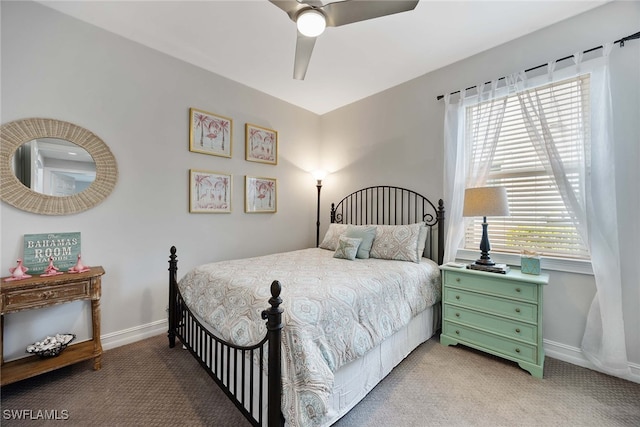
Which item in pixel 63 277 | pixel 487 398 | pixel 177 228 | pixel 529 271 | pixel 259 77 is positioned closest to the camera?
pixel 487 398

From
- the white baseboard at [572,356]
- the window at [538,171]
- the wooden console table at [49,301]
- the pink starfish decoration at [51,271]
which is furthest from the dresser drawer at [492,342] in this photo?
the pink starfish decoration at [51,271]

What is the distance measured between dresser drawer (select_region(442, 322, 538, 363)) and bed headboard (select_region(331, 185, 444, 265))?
70cm

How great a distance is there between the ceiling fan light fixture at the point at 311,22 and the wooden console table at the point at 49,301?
235 centimetres

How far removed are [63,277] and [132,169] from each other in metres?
1.07

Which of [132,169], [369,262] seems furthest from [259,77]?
[369,262]

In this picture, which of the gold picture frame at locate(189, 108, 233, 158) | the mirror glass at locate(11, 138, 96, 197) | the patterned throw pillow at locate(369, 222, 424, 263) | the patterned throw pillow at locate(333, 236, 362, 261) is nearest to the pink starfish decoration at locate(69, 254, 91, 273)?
the mirror glass at locate(11, 138, 96, 197)

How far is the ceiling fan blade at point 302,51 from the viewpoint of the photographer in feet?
6.05

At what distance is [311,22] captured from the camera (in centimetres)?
160

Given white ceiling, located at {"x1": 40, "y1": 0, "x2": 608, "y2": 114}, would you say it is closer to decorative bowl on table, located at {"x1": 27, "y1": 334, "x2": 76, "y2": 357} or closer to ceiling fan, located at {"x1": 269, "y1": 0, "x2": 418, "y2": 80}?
ceiling fan, located at {"x1": 269, "y1": 0, "x2": 418, "y2": 80}

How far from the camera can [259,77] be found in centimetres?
314

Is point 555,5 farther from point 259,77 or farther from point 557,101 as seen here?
point 259,77

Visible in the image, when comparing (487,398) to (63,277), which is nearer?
(487,398)

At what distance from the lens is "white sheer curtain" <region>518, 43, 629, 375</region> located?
73.3 inches

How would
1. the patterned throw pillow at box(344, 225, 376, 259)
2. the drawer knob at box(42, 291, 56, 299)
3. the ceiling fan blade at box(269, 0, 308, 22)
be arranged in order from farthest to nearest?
the patterned throw pillow at box(344, 225, 376, 259) < the drawer knob at box(42, 291, 56, 299) < the ceiling fan blade at box(269, 0, 308, 22)
